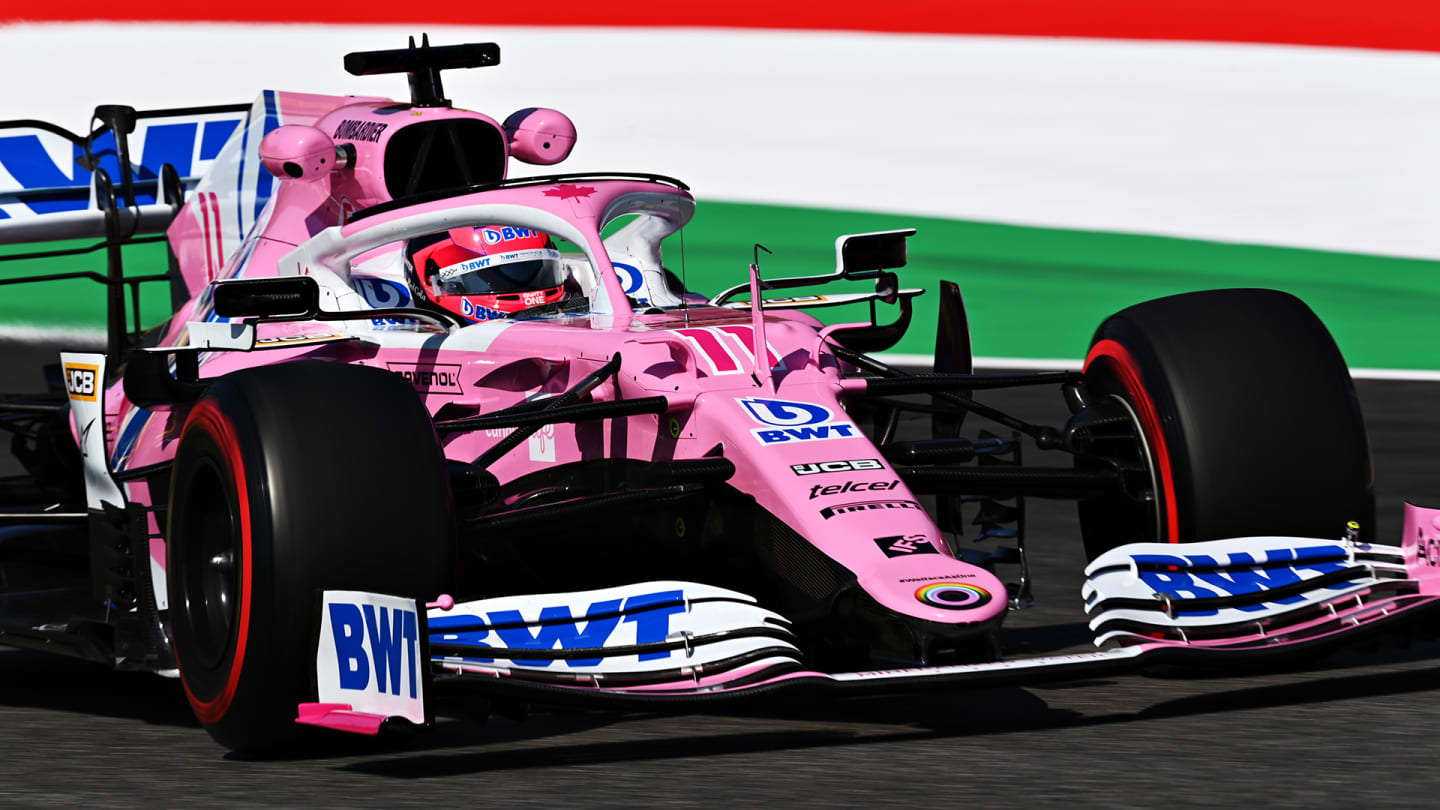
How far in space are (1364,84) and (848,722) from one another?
12.5m

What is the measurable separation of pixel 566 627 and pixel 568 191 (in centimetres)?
200

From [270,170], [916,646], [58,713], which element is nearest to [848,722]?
[916,646]

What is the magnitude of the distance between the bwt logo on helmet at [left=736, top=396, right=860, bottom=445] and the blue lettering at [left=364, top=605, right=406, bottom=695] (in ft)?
4.35

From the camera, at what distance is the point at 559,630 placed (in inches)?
233

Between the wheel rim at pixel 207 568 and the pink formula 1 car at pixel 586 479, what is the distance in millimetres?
12

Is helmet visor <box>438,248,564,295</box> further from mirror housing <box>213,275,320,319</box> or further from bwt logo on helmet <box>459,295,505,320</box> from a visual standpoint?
mirror housing <box>213,275,320,319</box>

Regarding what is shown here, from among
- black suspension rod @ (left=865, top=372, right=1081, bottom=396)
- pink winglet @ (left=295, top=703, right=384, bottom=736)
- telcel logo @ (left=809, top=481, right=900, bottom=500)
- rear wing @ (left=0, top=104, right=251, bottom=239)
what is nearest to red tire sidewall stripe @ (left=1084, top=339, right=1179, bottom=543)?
black suspension rod @ (left=865, top=372, right=1081, bottom=396)

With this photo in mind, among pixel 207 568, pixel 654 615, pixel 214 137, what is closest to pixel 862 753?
pixel 654 615

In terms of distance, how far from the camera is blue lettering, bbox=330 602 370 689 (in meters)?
5.67

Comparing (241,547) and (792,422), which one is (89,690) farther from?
(792,422)

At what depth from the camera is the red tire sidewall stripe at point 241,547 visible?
5.84 m

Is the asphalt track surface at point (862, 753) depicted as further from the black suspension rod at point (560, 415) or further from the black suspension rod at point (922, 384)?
the black suspension rod at point (922, 384)

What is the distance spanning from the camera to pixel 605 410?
6559mm

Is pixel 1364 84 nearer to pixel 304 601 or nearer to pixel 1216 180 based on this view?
pixel 1216 180
